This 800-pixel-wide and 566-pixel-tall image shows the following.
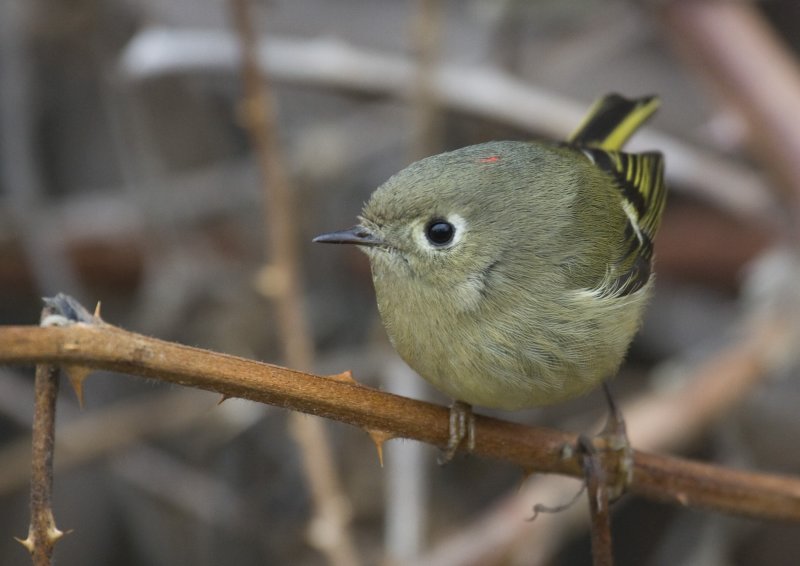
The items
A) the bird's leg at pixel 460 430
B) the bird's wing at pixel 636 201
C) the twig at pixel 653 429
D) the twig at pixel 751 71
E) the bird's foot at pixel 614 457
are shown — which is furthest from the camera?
the twig at pixel 751 71

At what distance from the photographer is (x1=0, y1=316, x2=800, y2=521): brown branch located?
1066 millimetres

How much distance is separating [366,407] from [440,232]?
1.76ft

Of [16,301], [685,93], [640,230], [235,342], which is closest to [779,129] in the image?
[685,93]

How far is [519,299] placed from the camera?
1.84 meters

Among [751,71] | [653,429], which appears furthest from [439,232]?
[751,71]

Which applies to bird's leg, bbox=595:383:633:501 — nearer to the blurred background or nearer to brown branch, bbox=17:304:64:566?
the blurred background

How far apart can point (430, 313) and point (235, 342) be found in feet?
6.90

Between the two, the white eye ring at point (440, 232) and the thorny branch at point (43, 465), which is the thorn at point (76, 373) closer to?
the thorny branch at point (43, 465)

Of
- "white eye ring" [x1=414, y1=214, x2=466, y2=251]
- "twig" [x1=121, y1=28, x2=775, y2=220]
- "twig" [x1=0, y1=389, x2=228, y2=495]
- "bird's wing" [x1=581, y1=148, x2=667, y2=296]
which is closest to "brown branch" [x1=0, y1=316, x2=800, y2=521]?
"white eye ring" [x1=414, y1=214, x2=466, y2=251]

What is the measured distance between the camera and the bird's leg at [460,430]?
169cm

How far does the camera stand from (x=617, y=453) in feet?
6.29

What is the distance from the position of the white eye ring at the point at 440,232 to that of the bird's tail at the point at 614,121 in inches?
28.0

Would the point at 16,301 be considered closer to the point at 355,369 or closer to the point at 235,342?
the point at 235,342

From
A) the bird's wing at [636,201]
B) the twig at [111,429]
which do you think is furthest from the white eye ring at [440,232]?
the twig at [111,429]
